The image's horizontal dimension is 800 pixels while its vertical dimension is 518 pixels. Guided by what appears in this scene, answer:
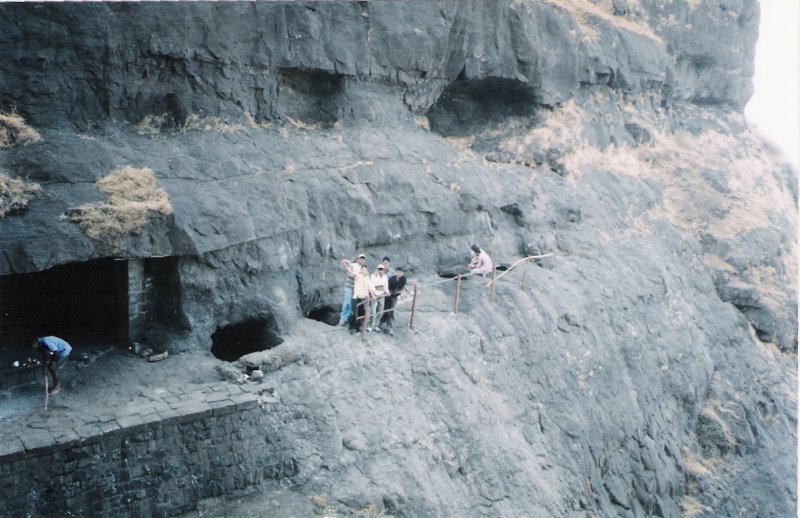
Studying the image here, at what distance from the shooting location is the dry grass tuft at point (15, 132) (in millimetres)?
12562

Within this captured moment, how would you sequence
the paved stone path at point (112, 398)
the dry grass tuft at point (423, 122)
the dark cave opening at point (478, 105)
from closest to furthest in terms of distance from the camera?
the paved stone path at point (112, 398) < the dry grass tuft at point (423, 122) < the dark cave opening at point (478, 105)

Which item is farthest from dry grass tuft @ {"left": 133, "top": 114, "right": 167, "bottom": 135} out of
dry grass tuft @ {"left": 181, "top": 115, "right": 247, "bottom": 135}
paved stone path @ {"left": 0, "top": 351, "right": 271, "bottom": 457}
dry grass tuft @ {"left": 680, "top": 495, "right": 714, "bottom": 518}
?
dry grass tuft @ {"left": 680, "top": 495, "right": 714, "bottom": 518}

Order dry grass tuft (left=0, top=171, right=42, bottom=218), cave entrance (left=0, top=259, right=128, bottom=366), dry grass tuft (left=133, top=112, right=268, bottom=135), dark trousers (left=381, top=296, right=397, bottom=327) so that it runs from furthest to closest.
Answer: dark trousers (left=381, top=296, right=397, bottom=327) < dry grass tuft (left=133, top=112, right=268, bottom=135) < cave entrance (left=0, top=259, right=128, bottom=366) < dry grass tuft (left=0, top=171, right=42, bottom=218)

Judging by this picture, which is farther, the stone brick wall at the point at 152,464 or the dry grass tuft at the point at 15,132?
the dry grass tuft at the point at 15,132

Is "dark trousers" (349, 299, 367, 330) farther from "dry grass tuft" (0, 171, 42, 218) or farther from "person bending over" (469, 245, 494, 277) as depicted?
"dry grass tuft" (0, 171, 42, 218)

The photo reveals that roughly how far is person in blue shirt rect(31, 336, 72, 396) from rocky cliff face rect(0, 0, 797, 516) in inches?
45.5

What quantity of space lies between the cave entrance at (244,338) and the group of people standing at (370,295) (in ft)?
4.84

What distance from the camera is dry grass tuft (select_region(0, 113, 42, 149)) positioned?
12562 millimetres

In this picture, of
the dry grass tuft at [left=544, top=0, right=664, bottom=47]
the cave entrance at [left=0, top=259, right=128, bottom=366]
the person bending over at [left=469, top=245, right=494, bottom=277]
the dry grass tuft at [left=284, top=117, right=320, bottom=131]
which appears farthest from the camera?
the dry grass tuft at [left=544, top=0, right=664, bottom=47]

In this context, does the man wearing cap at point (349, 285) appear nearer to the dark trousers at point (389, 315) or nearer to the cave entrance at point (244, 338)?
the dark trousers at point (389, 315)

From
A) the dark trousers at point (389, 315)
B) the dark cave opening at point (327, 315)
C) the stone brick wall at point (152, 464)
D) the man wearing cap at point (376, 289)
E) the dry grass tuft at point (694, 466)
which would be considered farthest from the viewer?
the dry grass tuft at point (694, 466)

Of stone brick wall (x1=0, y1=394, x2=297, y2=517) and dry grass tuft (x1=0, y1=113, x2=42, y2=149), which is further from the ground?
dry grass tuft (x1=0, y1=113, x2=42, y2=149)

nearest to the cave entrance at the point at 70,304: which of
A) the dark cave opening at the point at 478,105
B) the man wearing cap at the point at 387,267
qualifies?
the man wearing cap at the point at 387,267

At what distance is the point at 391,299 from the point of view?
595 inches
